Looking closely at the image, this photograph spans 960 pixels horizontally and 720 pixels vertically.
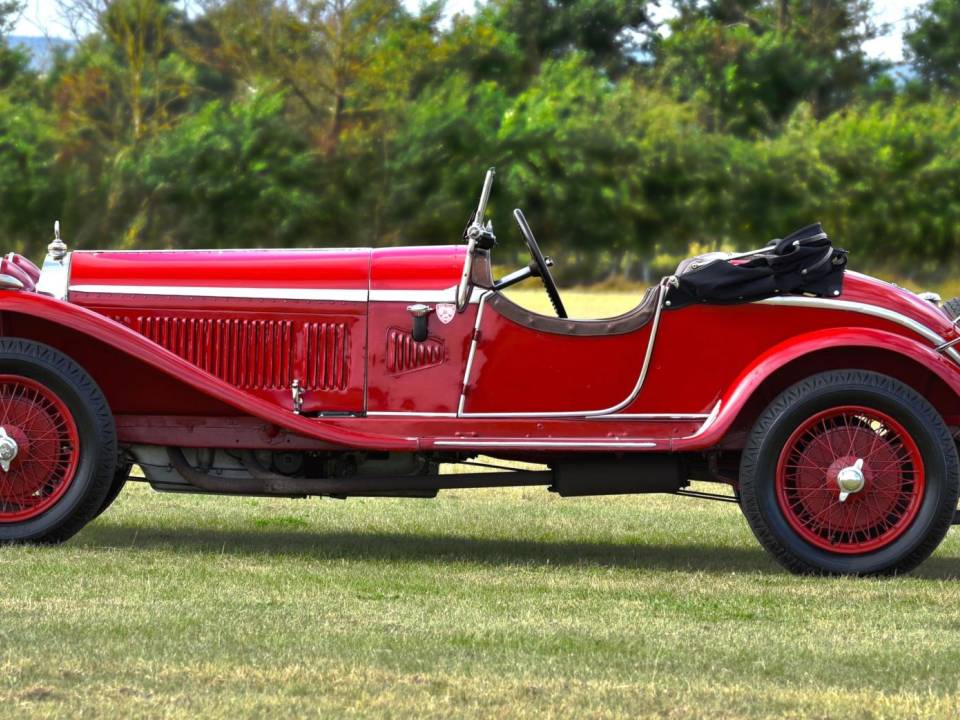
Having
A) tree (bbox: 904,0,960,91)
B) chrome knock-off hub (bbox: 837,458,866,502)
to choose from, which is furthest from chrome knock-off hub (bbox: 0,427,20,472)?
tree (bbox: 904,0,960,91)

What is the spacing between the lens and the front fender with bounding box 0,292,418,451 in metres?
5.85

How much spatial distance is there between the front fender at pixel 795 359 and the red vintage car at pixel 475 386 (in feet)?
0.03

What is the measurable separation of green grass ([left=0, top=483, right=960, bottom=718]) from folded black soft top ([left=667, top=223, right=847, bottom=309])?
113 centimetres

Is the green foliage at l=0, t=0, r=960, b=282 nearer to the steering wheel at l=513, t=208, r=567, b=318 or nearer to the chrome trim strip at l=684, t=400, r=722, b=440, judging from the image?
the steering wheel at l=513, t=208, r=567, b=318

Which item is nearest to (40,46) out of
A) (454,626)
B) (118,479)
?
(118,479)

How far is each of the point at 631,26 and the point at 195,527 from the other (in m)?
31.1

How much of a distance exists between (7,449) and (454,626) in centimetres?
221

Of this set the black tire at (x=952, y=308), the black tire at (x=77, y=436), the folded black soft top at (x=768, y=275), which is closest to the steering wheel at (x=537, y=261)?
the folded black soft top at (x=768, y=275)

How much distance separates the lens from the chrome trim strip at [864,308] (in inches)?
235

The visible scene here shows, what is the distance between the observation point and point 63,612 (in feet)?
15.7

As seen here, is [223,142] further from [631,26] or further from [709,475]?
[709,475]

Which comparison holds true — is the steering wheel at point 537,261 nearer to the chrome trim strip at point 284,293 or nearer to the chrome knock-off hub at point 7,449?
the chrome trim strip at point 284,293

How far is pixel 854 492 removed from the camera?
5.85 metres

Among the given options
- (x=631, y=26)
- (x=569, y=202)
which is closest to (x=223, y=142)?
(x=569, y=202)
